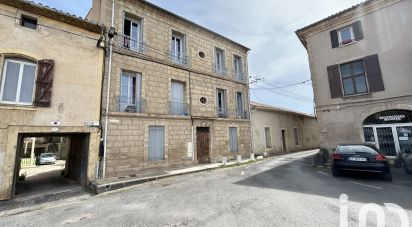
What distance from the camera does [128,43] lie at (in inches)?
395

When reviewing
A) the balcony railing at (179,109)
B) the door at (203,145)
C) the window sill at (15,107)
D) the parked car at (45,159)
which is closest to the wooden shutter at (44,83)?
the window sill at (15,107)

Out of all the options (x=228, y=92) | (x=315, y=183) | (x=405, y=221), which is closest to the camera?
(x=405, y=221)

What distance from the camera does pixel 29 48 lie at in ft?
23.1

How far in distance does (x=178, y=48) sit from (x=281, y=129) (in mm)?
12285

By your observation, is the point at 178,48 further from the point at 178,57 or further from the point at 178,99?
the point at 178,99

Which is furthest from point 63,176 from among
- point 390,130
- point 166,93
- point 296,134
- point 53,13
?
point 296,134

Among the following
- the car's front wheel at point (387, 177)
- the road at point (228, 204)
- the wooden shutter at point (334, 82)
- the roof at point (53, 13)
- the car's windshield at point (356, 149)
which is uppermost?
the roof at point (53, 13)

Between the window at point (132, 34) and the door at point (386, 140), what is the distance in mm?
13229

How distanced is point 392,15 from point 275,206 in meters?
12.3

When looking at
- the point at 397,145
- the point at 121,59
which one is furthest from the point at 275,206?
the point at 397,145

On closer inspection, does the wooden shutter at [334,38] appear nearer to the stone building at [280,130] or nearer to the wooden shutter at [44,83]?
the stone building at [280,130]

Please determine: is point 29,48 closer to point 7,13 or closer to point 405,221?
point 7,13

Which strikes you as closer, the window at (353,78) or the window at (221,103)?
the window at (353,78)

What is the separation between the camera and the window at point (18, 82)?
668 cm
